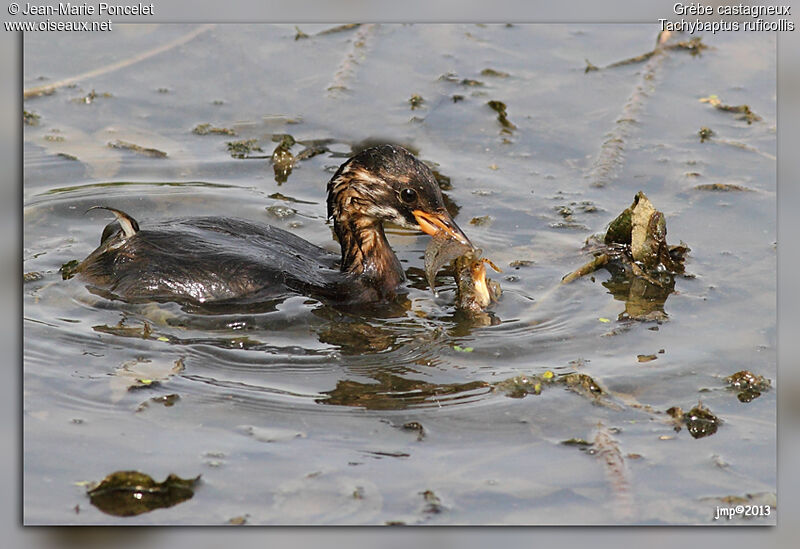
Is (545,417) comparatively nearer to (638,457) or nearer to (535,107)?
(638,457)

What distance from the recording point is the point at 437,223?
786 cm

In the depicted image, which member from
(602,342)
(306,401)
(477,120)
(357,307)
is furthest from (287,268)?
(477,120)

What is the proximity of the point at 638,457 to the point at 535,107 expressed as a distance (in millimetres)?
5628

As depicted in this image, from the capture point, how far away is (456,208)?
30.6 ft

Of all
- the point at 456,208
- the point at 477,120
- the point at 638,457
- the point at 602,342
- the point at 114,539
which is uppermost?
the point at 477,120

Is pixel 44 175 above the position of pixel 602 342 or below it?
above

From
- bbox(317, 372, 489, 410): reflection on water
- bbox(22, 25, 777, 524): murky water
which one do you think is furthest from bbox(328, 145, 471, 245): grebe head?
bbox(317, 372, 489, 410): reflection on water

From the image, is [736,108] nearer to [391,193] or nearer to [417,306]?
[391,193]

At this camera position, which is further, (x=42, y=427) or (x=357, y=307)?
(x=357, y=307)

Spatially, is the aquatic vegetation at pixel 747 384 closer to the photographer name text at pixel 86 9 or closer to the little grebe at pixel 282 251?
the little grebe at pixel 282 251

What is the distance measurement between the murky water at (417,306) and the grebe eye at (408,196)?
2.19ft

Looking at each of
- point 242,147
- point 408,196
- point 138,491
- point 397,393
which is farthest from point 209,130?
point 138,491

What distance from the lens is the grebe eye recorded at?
7.86 metres

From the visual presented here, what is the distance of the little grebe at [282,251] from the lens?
741 cm
